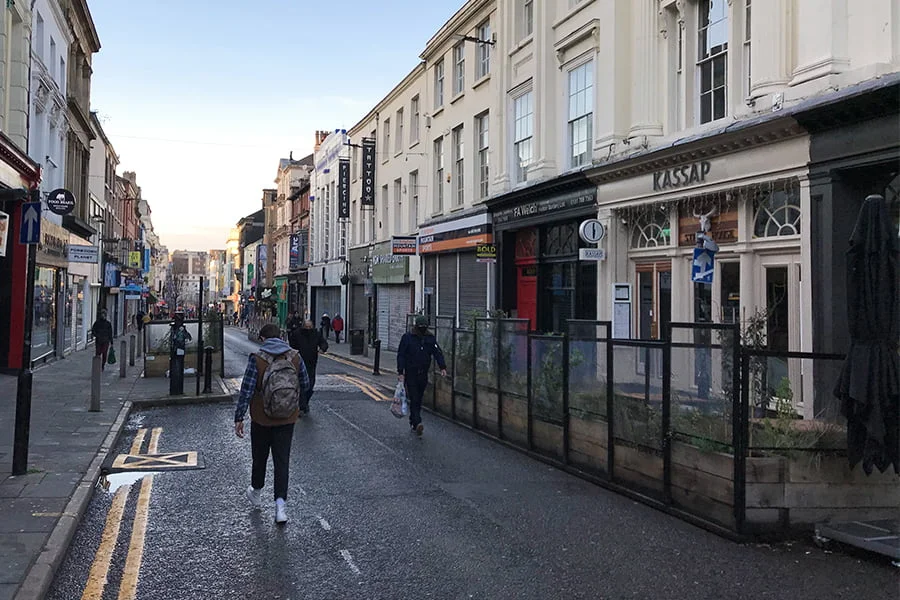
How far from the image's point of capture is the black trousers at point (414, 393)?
37.8 feet

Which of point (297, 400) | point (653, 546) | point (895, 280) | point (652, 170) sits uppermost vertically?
point (652, 170)

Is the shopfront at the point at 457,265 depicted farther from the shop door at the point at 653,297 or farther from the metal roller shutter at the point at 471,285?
the shop door at the point at 653,297

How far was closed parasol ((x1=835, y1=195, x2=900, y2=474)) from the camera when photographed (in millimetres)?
6164

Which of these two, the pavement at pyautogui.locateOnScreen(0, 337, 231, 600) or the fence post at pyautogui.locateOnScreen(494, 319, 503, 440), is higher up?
the fence post at pyautogui.locateOnScreen(494, 319, 503, 440)

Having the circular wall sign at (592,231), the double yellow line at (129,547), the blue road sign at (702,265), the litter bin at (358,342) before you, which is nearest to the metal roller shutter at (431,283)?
the litter bin at (358,342)

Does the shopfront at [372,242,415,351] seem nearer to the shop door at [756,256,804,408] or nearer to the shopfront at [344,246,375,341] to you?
the shopfront at [344,246,375,341]

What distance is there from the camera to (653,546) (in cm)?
629

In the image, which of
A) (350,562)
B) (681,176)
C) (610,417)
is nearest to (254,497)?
(350,562)

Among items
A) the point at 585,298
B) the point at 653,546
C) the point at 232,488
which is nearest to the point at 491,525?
the point at 653,546

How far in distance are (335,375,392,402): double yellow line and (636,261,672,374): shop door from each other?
558cm

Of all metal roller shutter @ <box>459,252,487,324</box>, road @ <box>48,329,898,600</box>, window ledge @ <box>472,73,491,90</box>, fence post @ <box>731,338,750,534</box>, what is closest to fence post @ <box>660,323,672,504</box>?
road @ <box>48,329,898,600</box>

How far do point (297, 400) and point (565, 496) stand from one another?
9.94 ft

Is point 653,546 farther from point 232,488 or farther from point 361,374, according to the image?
point 361,374

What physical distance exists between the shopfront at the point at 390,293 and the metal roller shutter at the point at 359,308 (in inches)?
107
